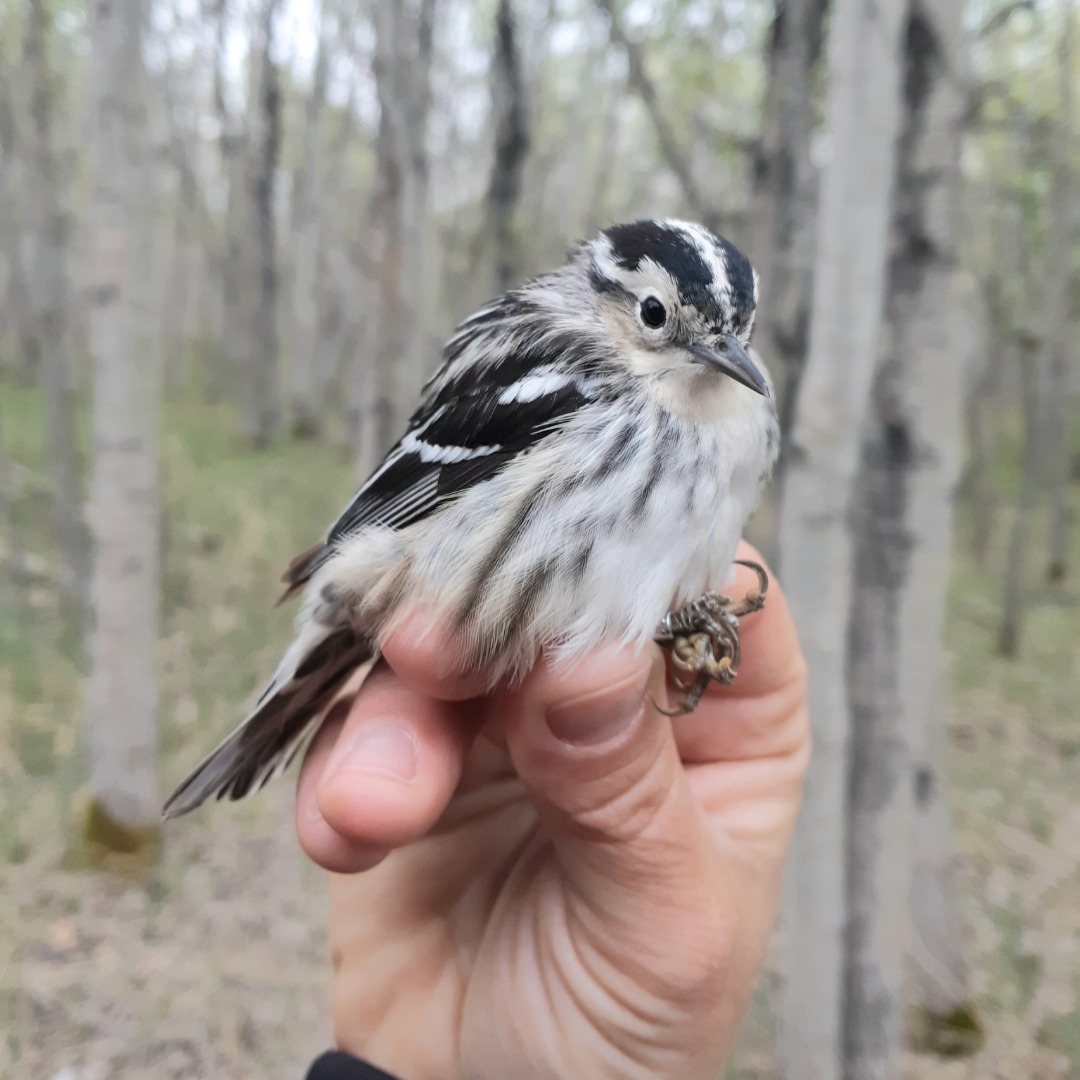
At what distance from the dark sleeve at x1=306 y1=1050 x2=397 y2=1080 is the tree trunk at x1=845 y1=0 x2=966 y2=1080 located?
111 centimetres

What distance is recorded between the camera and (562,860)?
126cm

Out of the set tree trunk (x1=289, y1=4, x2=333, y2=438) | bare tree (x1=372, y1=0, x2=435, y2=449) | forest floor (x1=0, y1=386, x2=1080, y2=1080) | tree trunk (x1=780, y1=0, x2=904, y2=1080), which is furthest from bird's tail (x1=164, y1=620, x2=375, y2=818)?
tree trunk (x1=289, y1=4, x2=333, y2=438)

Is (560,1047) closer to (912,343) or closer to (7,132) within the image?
(912,343)

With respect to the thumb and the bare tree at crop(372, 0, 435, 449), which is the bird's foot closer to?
the thumb

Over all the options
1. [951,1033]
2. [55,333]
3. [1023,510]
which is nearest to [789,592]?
[951,1033]

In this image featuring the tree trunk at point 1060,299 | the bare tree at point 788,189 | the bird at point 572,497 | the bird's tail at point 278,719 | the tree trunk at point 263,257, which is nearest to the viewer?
the bird at point 572,497

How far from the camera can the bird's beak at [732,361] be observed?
1.25 meters

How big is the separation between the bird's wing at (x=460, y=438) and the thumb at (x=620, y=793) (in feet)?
1.20

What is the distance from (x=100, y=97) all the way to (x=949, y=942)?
3387 millimetres

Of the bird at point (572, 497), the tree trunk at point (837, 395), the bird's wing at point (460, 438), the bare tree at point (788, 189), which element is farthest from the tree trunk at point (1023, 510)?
the bird's wing at point (460, 438)

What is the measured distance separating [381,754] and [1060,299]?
572cm

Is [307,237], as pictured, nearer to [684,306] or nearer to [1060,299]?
[1060,299]

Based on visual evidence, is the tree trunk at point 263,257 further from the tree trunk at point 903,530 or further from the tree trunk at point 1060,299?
the tree trunk at point 903,530

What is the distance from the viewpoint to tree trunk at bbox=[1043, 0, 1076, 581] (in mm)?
4277
